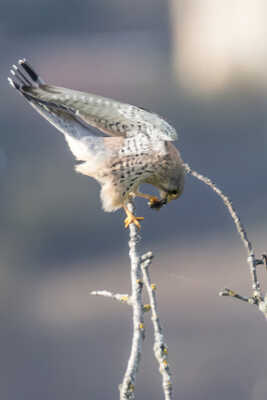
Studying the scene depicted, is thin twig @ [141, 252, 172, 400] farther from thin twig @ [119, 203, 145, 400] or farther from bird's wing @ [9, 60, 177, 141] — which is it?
bird's wing @ [9, 60, 177, 141]

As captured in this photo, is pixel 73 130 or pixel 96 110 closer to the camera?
pixel 96 110

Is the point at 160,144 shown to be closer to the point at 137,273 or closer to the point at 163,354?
the point at 137,273

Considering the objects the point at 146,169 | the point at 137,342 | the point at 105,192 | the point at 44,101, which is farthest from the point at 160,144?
the point at 137,342

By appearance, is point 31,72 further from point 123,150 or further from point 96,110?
point 123,150

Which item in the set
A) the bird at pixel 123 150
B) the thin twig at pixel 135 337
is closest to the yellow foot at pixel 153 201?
the bird at pixel 123 150

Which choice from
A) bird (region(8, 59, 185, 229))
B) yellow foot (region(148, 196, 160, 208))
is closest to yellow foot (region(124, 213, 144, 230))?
bird (region(8, 59, 185, 229))

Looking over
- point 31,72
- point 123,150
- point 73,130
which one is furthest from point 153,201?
point 31,72

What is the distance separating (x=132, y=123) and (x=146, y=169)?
0.13 metres

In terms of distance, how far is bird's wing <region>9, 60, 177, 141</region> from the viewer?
1.05 metres

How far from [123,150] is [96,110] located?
0.55 feet

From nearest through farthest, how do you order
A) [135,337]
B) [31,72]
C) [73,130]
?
[135,337], [31,72], [73,130]

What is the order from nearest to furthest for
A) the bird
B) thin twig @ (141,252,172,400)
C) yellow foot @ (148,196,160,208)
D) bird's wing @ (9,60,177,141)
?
thin twig @ (141,252,172,400) < bird's wing @ (9,60,177,141) < the bird < yellow foot @ (148,196,160,208)

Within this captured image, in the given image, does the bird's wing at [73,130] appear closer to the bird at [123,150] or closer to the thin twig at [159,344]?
the bird at [123,150]

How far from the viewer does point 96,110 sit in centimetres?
110
